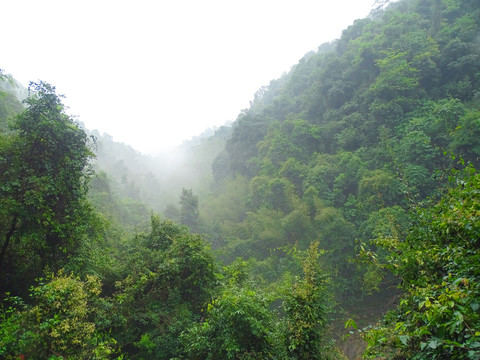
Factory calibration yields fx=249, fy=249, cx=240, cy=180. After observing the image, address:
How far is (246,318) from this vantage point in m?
4.38

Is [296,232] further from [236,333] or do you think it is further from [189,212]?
[236,333]

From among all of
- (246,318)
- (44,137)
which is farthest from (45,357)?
(44,137)

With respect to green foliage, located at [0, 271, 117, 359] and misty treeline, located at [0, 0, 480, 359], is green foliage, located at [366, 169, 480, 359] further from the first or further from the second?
green foliage, located at [0, 271, 117, 359]

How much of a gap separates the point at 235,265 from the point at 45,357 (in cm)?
563

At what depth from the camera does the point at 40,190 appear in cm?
585

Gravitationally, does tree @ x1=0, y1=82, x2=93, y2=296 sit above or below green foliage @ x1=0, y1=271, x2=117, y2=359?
above

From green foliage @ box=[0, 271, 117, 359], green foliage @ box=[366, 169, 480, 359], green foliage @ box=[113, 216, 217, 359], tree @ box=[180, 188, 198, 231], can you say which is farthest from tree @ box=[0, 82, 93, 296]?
tree @ box=[180, 188, 198, 231]

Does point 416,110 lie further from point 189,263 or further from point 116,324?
point 116,324

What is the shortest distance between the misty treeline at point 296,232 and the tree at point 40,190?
0.11ft

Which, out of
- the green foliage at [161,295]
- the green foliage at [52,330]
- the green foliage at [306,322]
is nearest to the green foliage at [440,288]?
the green foliage at [306,322]

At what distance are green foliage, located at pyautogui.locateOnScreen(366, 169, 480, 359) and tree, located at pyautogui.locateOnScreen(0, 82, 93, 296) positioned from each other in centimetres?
695

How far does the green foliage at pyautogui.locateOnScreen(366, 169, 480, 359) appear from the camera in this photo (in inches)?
70.5

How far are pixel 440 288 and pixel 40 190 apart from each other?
7490mm

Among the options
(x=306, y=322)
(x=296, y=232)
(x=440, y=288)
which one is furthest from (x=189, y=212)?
(x=440, y=288)
